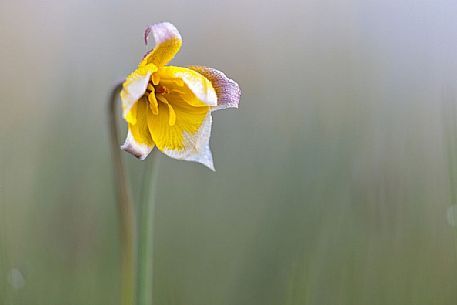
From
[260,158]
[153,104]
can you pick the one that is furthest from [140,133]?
[260,158]

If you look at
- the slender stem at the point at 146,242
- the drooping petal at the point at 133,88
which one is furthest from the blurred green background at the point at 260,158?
the drooping petal at the point at 133,88

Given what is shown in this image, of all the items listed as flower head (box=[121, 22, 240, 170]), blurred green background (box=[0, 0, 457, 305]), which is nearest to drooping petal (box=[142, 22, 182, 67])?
flower head (box=[121, 22, 240, 170])

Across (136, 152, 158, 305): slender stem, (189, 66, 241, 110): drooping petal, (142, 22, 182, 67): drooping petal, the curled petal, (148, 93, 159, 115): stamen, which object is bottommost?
(136, 152, 158, 305): slender stem

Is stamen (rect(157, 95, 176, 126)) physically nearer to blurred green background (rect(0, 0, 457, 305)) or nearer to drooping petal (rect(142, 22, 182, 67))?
drooping petal (rect(142, 22, 182, 67))

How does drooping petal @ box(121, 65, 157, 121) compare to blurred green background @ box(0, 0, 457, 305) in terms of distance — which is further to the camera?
blurred green background @ box(0, 0, 457, 305)

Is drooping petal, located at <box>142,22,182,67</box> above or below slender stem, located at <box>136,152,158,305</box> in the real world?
above

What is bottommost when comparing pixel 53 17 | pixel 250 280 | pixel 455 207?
pixel 250 280

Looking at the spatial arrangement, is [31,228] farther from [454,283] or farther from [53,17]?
[454,283]

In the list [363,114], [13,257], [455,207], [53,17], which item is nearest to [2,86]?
[53,17]
